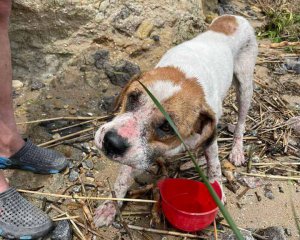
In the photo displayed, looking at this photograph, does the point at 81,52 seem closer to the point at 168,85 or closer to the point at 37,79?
the point at 37,79

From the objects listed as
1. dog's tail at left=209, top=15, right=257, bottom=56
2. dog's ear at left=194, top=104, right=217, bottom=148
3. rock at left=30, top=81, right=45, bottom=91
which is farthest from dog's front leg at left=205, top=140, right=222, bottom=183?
rock at left=30, top=81, right=45, bottom=91

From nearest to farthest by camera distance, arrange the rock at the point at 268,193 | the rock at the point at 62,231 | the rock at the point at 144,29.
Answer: the rock at the point at 62,231, the rock at the point at 268,193, the rock at the point at 144,29

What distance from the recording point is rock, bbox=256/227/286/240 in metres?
3.05

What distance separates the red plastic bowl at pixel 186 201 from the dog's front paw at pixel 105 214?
0.40 meters

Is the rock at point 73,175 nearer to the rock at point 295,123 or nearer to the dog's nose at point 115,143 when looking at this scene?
the dog's nose at point 115,143

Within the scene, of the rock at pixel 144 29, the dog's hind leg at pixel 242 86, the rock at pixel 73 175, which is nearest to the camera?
the rock at pixel 73 175

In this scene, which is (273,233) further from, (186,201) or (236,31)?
(236,31)

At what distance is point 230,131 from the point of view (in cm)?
435

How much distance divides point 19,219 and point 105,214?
64 cm

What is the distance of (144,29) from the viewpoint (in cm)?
484

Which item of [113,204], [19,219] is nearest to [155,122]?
[113,204]

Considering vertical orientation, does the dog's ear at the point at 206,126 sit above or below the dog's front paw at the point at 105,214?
above

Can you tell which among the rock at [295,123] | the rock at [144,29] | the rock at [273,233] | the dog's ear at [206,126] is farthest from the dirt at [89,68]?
the dog's ear at [206,126]

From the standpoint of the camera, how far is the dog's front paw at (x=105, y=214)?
3.11 meters
